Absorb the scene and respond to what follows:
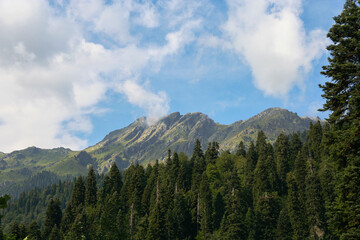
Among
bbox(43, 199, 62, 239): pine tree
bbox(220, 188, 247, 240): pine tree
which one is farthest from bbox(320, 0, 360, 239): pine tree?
bbox(43, 199, 62, 239): pine tree

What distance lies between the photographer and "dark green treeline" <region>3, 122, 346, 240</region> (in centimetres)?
6981

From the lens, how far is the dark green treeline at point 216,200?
2749 inches

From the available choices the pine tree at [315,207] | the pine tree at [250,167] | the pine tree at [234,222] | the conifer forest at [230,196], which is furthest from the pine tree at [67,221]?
the pine tree at [315,207]

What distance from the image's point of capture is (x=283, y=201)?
261 ft

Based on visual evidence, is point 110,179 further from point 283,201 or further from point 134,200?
point 283,201

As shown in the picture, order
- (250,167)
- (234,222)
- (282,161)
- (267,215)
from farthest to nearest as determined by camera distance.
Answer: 1. (250,167)
2. (282,161)
3. (267,215)
4. (234,222)

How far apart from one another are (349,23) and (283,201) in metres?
65.3

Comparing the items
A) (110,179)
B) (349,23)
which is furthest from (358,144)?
(110,179)

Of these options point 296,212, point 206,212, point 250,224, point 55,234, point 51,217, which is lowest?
point 55,234

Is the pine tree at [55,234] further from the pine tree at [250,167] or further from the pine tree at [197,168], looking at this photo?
the pine tree at [250,167]

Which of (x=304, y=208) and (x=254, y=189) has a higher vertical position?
(x=254, y=189)

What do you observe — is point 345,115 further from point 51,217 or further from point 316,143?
point 51,217

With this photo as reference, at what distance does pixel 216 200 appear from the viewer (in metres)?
79.6

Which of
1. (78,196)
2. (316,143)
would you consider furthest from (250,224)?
(78,196)
